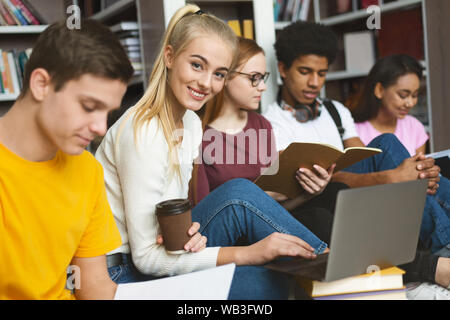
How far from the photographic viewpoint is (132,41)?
2.37 meters

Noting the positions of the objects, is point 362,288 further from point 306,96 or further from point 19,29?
point 19,29

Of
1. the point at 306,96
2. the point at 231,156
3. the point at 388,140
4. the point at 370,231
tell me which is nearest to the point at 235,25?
the point at 306,96

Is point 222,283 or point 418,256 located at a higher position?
point 222,283

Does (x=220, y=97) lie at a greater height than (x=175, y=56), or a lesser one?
lesser

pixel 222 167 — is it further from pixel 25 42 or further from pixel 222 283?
pixel 25 42

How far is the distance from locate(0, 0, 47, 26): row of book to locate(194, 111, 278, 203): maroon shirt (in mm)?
1722

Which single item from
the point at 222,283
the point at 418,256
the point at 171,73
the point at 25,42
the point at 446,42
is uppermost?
the point at 25,42

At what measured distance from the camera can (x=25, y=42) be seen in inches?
114

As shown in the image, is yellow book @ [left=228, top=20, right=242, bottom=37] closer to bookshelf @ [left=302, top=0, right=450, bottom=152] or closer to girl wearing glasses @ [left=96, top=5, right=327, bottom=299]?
bookshelf @ [left=302, top=0, right=450, bottom=152]

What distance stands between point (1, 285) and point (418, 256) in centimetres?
110

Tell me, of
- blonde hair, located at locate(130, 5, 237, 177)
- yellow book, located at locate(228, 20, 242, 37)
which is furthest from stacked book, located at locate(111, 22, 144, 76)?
blonde hair, located at locate(130, 5, 237, 177)

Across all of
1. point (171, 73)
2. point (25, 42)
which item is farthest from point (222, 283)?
point (25, 42)

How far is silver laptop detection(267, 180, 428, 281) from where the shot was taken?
82cm

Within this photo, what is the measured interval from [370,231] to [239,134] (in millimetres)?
868
